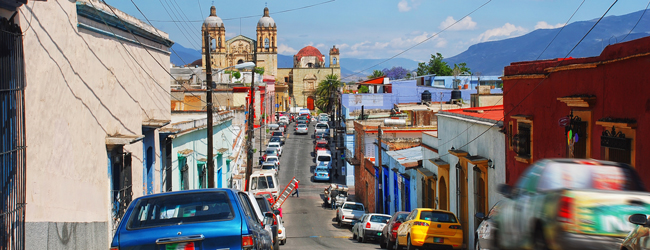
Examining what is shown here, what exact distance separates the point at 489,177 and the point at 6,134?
13.2m

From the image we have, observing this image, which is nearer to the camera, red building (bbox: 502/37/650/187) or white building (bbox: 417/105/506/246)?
red building (bbox: 502/37/650/187)

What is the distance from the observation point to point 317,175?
4909cm

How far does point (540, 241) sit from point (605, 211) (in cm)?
74

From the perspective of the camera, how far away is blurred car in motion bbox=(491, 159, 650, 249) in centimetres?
591

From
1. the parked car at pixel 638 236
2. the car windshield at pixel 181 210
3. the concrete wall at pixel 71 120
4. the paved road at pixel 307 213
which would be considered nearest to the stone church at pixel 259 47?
the paved road at pixel 307 213

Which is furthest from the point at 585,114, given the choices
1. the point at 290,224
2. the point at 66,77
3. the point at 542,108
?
the point at 290,224

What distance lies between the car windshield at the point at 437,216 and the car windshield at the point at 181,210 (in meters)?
9.48

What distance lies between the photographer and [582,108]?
38.5 ft

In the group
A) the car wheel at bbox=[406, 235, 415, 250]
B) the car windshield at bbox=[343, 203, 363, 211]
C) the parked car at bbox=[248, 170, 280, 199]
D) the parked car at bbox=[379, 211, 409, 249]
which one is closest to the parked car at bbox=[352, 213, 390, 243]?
the parked car at bbox=[379, 211, 409, 249]

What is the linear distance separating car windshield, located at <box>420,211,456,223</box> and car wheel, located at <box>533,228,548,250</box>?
9.52 m

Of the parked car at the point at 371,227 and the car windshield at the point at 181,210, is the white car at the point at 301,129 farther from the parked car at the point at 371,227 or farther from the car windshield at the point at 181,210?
the car windshield at the point at 181,210

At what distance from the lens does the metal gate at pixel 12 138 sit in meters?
7.88

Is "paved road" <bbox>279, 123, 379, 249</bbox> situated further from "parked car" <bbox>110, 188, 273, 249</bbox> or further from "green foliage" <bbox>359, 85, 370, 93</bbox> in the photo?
"parked car" <bbox>110, 188, 273, 249</bbox>

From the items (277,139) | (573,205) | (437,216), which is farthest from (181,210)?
(277,139)
